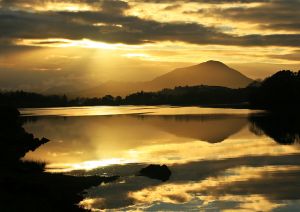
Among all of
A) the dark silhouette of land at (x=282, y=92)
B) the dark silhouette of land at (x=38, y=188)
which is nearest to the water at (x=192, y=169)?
the dark silhouette of land at (x=38, y=188)

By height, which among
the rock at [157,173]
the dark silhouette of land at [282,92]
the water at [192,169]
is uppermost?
the dark silhouette of land at [282,92]

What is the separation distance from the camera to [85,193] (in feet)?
112

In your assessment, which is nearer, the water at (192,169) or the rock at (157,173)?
the water at (192,169)

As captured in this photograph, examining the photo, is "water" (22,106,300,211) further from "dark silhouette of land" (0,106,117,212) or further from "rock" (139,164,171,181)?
"dark silhouette of land" (0,106,117,212)

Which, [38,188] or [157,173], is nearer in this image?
Answer: [38,188]

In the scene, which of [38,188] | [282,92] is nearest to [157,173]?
[38,188]

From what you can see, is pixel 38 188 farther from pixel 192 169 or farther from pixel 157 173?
pixel 192 169

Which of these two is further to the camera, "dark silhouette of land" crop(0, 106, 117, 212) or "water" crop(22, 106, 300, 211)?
"water" crop(22, 106, 300, 211)

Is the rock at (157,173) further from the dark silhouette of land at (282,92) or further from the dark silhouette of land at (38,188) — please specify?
the dark silhouette of land at (282,92)

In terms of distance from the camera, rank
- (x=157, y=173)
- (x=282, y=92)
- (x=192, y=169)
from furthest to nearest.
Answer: (x=282, y=92) → (x=192, y=169) → (x=157, y=173)

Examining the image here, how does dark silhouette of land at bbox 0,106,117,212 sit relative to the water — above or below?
above

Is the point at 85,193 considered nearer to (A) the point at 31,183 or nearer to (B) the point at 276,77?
(A) the point at 31,183

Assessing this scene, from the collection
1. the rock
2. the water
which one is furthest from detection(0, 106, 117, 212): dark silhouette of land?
the rock

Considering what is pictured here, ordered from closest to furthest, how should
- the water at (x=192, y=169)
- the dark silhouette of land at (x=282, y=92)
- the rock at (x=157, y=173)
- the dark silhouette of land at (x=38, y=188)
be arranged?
1. the dark silhouette of land at (x=38, y=188)
2. the water at (x=192, y=169)
3. the rock at (x=157, y=173)
4. the dark silhouette of land at (x=282, y=92)
